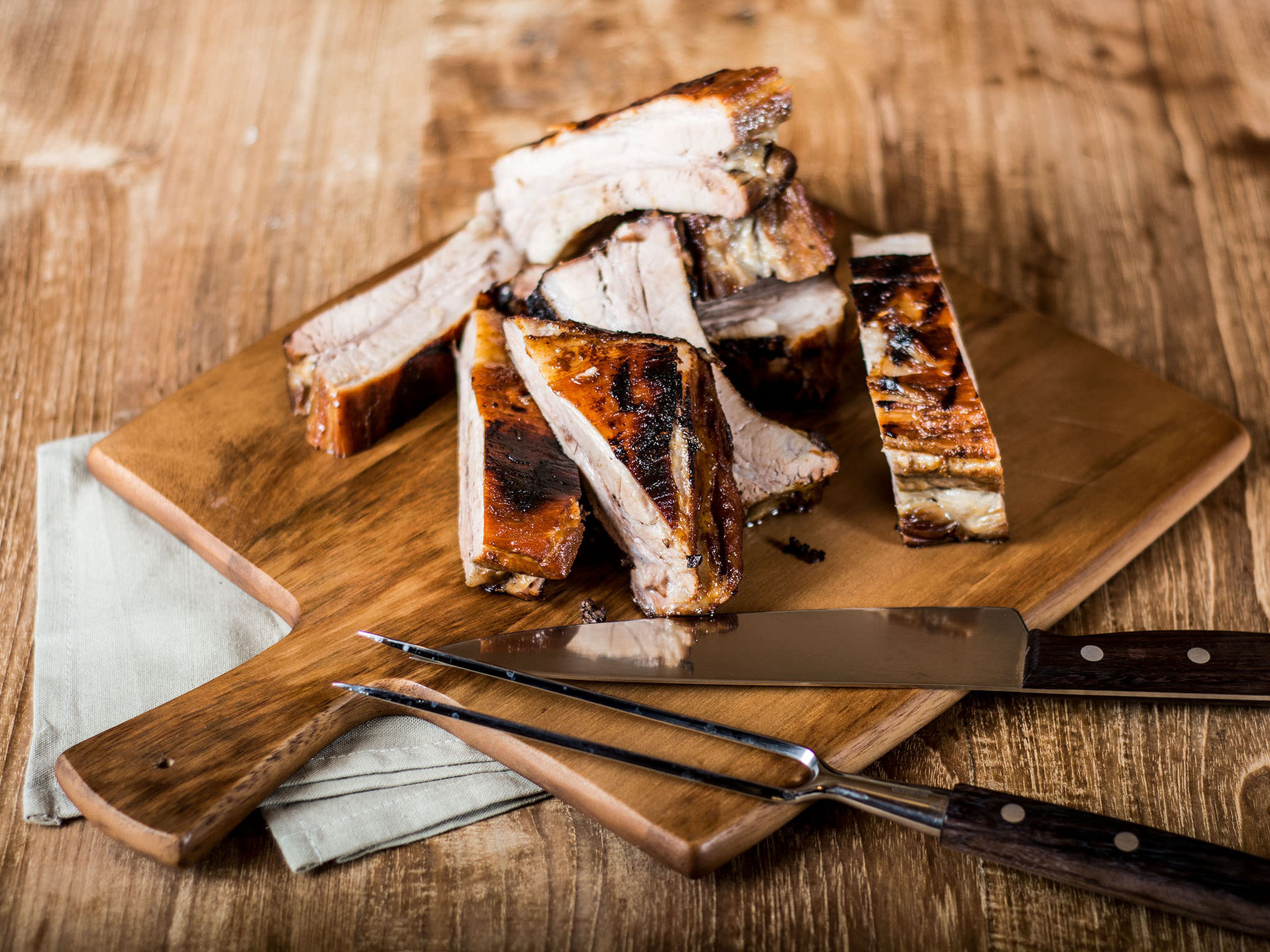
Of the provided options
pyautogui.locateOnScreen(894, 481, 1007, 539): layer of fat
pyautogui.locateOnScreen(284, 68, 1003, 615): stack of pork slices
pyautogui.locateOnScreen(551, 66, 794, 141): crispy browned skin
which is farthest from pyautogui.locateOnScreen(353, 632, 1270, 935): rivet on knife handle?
pyautogui.locateOnScreen(551, 66, 794, 141): crispy browned skin

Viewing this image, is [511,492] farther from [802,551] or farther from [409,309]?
[409,309]

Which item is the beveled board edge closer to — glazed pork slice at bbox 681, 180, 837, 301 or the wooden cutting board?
the wooden cutting board

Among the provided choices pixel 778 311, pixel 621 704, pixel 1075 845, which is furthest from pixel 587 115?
pixel 1075 845

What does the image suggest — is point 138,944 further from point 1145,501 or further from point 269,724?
point 1145,501

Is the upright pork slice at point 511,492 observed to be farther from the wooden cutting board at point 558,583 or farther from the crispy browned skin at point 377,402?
the crispy browned skin at point 377,402

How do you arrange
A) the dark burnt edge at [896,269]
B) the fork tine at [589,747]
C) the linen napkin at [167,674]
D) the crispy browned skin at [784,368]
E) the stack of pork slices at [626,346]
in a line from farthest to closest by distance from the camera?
the crispy browned skin at [784,368] < the dark burnt edge at [896,269] < the stack of pork slices at [626,346] < the linen napkin at [167,674] < the fork tine at [589,747]

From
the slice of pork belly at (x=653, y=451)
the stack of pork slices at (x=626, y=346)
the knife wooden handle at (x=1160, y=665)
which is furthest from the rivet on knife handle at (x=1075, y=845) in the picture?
the stack of pork slices at (x=626, y=346)
